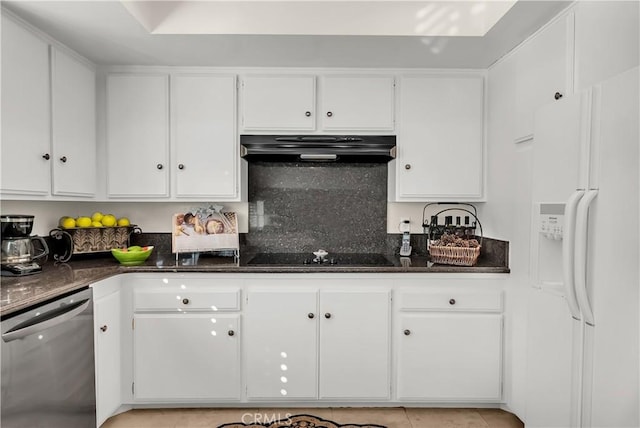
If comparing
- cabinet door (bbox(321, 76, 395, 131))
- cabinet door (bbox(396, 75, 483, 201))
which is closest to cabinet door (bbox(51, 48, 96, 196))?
cabinet door (bbox(321, 76, 395, 131))

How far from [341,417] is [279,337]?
2.05ft

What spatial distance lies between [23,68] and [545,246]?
2.68 meters

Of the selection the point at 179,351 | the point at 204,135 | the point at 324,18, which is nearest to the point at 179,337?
the point at 179,351

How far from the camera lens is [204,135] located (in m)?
2.77

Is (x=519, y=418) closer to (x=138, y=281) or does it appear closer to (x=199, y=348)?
(x=199, y=348)

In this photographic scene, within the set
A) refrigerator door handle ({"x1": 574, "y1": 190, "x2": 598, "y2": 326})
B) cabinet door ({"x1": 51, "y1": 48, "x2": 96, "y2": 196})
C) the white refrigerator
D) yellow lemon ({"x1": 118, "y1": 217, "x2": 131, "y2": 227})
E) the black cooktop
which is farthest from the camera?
yellow lemon ({"x1": 118, "y1": 217, "x2": 131, "y2": 227})

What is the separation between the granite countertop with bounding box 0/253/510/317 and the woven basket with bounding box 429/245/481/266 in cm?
6

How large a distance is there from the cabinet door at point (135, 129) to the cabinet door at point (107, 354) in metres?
0.84

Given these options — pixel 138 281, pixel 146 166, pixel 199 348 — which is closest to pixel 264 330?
pixel 199 348

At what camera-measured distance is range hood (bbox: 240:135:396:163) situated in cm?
271

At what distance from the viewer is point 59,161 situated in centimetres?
237

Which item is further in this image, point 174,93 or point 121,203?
point 121,203

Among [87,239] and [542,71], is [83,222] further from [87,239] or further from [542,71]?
[542,71]

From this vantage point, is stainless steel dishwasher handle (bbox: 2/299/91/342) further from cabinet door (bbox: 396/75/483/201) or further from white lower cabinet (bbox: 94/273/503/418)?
cabinet door (bbox: 396/75/483/201)
